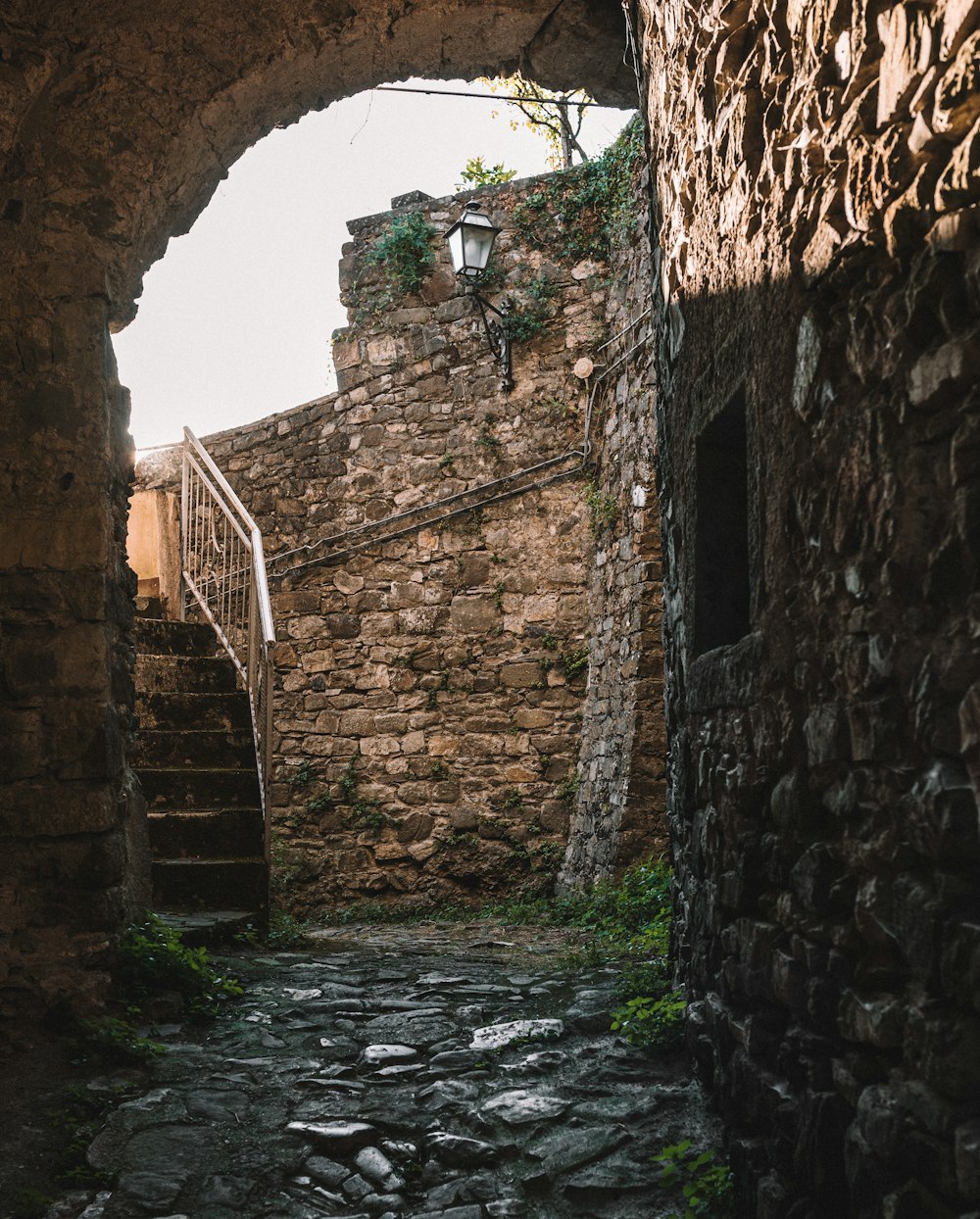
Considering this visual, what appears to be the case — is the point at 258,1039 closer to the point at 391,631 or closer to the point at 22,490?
the point at 22,490

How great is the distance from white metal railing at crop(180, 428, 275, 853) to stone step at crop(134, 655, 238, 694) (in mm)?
101

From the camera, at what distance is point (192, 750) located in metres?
5.43

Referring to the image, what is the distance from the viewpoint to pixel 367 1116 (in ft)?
8.68

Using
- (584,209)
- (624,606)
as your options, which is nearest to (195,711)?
(624,606)

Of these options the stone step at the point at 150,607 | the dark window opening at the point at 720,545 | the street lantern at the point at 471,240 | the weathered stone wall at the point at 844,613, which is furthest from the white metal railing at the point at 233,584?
the weathered stone wall at the point at 844,613

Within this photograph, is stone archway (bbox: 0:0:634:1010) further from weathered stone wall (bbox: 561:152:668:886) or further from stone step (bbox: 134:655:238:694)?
weathered stone wall (bbox: 561:152:668:886)

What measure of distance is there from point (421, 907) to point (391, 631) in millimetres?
1903

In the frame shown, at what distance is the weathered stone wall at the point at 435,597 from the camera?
275 inches

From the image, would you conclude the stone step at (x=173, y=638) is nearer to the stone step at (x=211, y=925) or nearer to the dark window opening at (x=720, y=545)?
the stone step at (x=211, y=925)

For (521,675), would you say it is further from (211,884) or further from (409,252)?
(409,252)

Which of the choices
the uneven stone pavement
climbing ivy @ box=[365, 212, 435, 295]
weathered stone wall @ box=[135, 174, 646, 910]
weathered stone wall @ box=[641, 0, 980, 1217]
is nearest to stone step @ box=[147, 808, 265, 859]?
the uneven stone pavement

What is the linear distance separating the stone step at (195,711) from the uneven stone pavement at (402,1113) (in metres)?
1.99

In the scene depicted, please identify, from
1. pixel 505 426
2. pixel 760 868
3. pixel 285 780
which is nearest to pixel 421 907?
pixel 285 780

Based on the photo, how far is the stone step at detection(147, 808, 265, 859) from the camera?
4902mm
